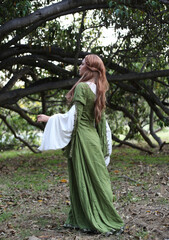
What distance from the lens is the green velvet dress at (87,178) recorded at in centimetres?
381

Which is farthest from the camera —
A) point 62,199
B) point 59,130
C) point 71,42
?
point 71,42

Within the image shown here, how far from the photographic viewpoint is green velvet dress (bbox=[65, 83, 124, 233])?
3812mm

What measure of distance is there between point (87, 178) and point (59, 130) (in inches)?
24.5

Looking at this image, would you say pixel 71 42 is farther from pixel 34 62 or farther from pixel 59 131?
pixel 59 131

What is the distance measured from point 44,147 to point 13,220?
132cm

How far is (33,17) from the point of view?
5629 millimetres

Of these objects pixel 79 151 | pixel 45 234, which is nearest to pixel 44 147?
pixel 79 151

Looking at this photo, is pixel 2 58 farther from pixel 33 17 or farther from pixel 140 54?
pixel 140 54

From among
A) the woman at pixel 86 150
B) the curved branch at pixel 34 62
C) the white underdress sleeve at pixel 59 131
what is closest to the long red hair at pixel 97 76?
the woman at pixel 86 150

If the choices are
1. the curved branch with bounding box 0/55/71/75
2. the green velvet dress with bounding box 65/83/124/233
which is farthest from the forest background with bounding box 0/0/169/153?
the green velvet dress with bounding box 65/83/124/233

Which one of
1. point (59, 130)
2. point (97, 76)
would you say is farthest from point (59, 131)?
point (97, 76)

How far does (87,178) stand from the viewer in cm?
387

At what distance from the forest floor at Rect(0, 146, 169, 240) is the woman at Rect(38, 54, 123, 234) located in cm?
19

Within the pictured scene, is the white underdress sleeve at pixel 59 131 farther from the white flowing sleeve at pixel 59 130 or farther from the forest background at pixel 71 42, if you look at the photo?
the forest background at pixel 71 42
